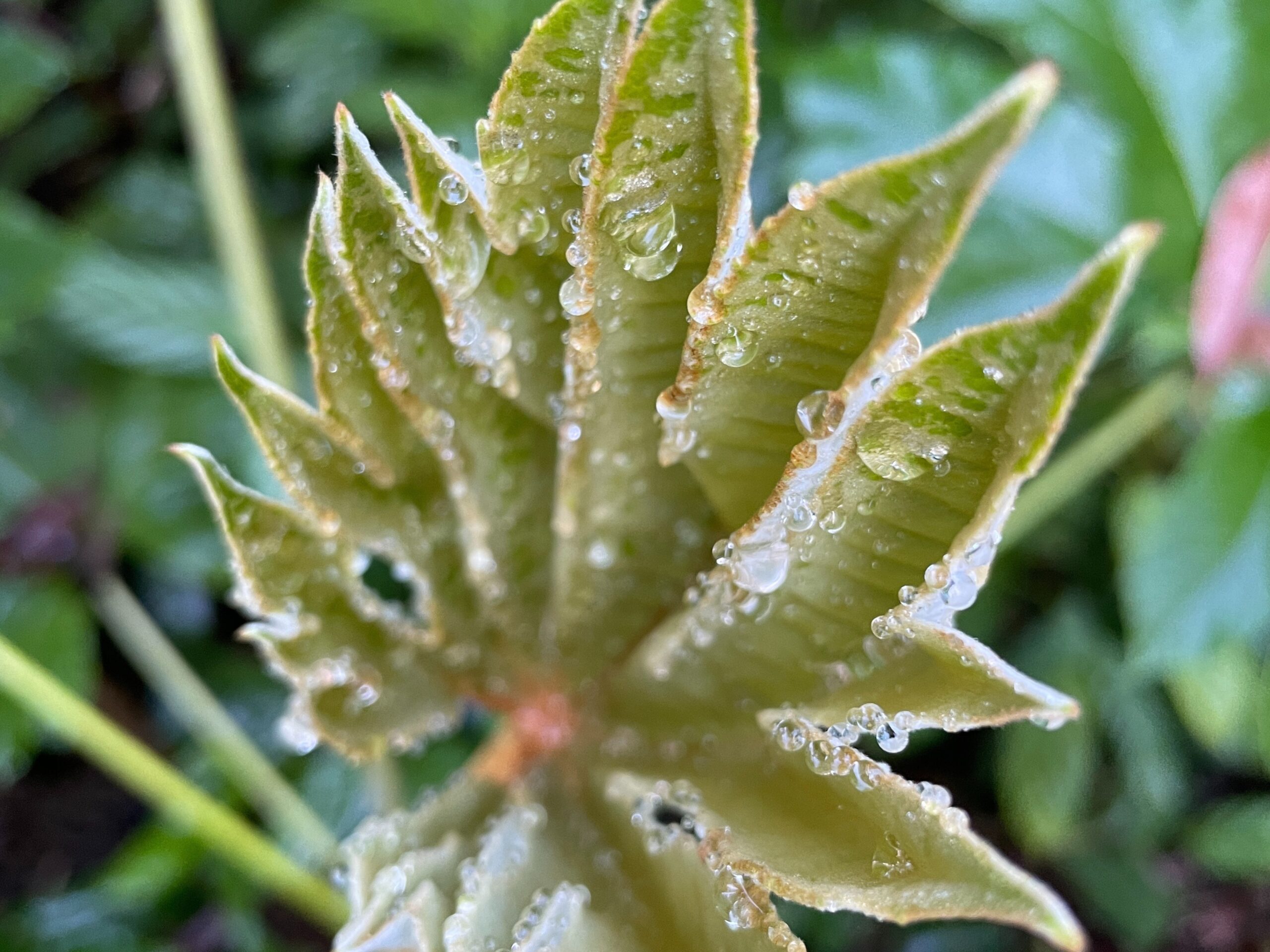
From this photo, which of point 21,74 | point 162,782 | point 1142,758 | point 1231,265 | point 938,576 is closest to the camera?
point 938,576

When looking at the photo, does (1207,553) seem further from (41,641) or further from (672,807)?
(41,641)

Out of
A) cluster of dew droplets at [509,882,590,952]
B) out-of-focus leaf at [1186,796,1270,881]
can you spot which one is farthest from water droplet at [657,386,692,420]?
out-of-focus leaf at [1186,796,1270,881]

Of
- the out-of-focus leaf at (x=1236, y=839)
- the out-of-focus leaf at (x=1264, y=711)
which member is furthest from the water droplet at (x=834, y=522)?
the out-of-focus leaf at (x=1236, y=839)

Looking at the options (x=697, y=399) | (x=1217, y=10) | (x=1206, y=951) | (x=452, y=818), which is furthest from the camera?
(x=1206, y=951)

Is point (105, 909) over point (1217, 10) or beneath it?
beneath

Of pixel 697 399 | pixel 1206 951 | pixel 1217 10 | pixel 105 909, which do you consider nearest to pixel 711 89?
pixel 697 399

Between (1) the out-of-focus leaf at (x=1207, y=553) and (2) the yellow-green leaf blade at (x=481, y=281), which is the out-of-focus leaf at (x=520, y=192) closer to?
(2) the yellow-green leaf blade at (x=481, y=281)

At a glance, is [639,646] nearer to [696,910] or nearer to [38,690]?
[696,910]

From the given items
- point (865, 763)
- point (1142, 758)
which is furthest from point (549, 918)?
point (1142, 758)
